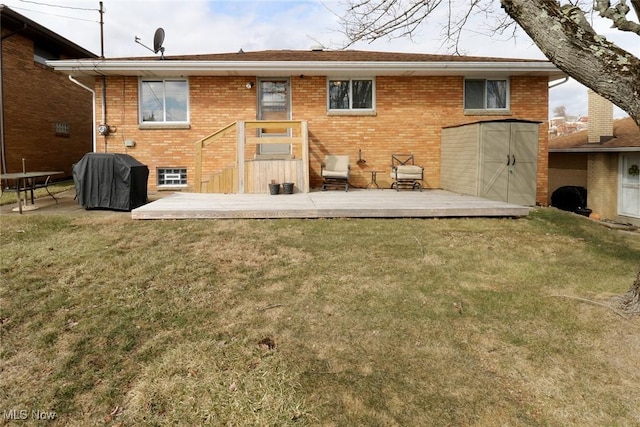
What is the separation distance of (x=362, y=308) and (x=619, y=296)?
2.61 m

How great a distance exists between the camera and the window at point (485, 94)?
36.6 feet

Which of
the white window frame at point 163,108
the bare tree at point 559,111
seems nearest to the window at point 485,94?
the white window frame at point 163,108

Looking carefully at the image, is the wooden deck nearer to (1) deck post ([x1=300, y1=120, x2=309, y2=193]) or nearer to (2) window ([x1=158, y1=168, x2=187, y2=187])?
(1) deck post ([x1=300, y1=120, x2=309, y2=193])

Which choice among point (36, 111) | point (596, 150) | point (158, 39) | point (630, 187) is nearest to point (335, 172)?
point (158, 39)

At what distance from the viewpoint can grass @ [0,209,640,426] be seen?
2.43 metres

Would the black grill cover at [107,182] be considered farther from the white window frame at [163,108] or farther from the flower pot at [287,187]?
the white window frame at [163,108]

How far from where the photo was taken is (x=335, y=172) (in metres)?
9.86

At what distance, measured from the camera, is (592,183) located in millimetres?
16594

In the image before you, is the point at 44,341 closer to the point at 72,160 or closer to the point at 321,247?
the point at 321,247

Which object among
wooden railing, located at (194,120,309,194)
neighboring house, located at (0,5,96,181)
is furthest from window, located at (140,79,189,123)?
neighboring house, located at (0,5,96,181)

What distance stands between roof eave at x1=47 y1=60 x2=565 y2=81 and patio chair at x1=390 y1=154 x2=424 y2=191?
2.34 metres

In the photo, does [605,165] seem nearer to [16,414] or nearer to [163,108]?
[163,108]

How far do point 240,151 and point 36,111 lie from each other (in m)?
9.78

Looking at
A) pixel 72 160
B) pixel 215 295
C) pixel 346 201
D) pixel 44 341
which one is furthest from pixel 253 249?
pixel 72 160
